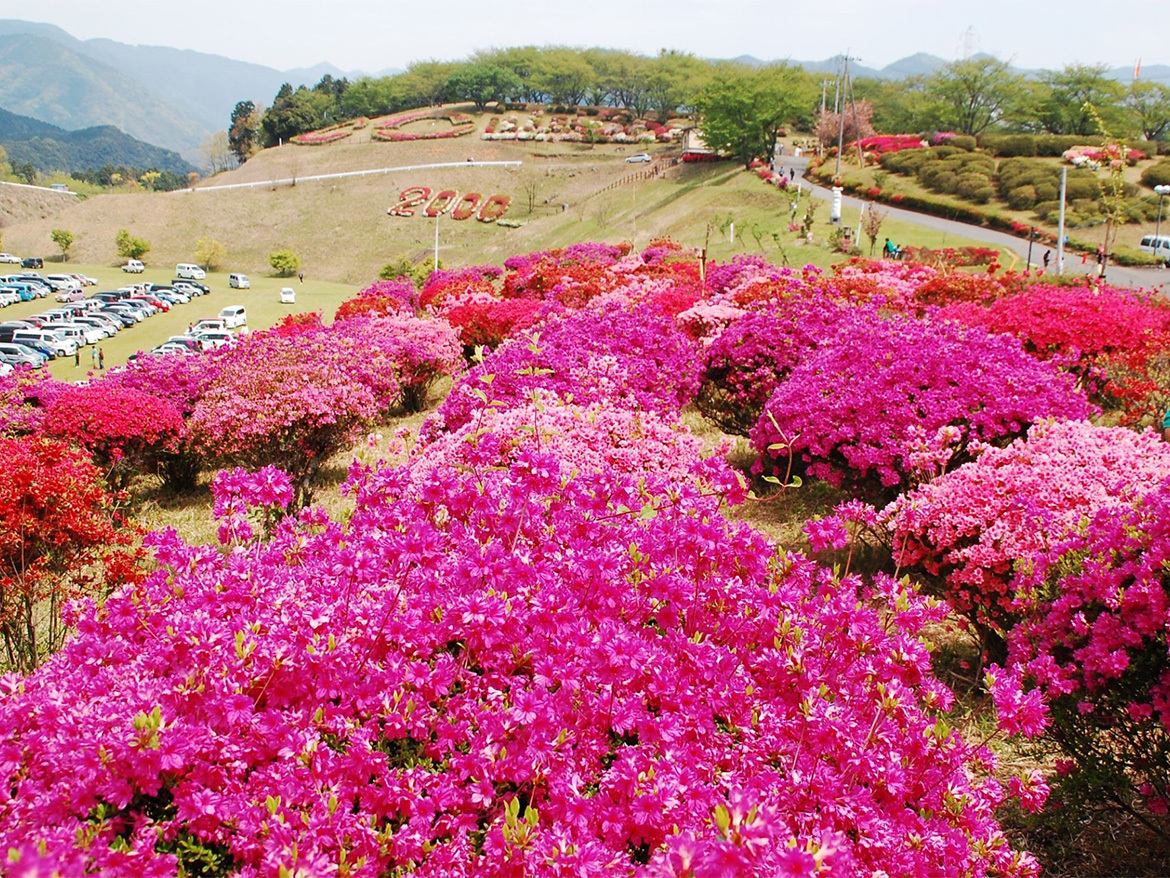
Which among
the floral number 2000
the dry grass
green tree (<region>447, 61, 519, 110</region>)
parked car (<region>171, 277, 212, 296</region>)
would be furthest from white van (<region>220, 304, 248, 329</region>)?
green tree (<region>447, 61, 519, 110</region>)

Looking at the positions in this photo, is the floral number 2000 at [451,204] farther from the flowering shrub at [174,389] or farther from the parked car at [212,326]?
the flowering shrub at [174,389]

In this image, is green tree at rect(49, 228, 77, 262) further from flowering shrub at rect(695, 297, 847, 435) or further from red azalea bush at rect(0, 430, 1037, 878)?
red azalea bush at rect(0, 430, 1037, 878)

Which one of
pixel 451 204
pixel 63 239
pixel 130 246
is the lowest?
pixel 130 246

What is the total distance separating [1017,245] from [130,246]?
60.6m

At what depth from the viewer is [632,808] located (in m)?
Result: 2.21

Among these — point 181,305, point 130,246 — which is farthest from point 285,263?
point 130,246

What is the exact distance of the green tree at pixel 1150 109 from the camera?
6444cm

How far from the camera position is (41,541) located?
570 cm

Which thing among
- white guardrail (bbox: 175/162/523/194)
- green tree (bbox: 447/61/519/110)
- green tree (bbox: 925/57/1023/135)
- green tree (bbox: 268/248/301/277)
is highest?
green tree (bbox: 447/61/519/110)

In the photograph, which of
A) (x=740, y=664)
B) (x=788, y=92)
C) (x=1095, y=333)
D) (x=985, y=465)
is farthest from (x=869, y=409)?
(x=788, y=92)

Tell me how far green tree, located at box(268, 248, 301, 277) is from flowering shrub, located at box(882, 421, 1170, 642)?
A: 60069 mm

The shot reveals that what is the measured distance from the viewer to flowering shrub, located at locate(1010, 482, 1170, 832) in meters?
3.56

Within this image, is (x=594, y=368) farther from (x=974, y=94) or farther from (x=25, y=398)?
(x=974, y=94)

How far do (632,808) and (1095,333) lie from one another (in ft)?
38.6
